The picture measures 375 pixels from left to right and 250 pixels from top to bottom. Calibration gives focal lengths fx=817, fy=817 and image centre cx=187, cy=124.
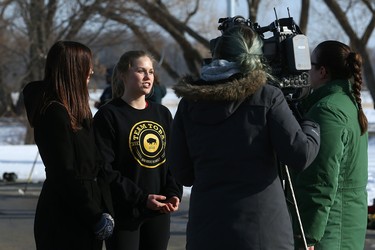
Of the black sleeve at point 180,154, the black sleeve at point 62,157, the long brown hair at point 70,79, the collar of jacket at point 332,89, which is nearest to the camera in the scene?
the black sleeve at point 180,154

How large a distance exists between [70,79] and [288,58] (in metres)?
1.02

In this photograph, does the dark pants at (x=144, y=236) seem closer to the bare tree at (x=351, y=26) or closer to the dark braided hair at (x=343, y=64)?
the dark braided hair at (x=343, y=64)

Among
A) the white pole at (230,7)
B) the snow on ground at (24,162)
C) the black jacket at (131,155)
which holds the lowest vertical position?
the snow on ground at (24,162)

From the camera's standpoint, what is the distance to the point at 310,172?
12.1 feet

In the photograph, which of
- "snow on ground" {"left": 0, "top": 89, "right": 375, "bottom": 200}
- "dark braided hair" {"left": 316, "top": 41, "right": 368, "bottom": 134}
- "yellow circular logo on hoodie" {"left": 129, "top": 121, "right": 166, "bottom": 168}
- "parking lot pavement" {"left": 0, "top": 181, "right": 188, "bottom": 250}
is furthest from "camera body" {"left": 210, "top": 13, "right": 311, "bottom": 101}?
"snow on ground" {"left": 0, "top": 89, "right": 375, "bottom": 200}

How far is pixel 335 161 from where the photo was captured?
12.1 ft

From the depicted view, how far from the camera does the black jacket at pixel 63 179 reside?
367cm

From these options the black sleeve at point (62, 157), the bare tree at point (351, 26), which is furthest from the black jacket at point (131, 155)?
the bare tree at point (351, 26)

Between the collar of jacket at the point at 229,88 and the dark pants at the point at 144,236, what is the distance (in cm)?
133

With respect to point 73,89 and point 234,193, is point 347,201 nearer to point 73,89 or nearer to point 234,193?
point 234,193

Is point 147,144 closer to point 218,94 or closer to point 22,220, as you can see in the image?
point 218,94

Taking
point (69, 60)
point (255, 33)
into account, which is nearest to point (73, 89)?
point (69, 60)

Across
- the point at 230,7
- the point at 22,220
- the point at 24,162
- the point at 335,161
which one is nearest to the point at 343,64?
the point at 335,161

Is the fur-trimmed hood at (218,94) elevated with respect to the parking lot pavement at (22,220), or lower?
elevated
